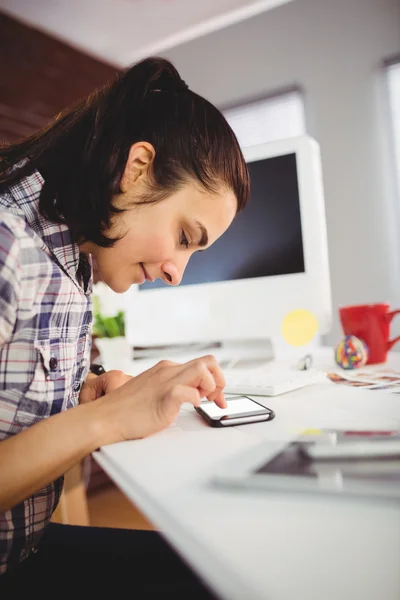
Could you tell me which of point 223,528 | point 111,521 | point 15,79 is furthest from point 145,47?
point 223,528

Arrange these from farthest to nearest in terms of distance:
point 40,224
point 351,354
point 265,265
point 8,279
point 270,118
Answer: point 270,118
point 265,265
point 351,354
point 40,224
point 8,279

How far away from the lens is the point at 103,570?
59cm

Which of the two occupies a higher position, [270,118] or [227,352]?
[270,118]

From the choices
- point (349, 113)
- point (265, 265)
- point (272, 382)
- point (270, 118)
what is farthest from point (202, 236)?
point (270, 118)

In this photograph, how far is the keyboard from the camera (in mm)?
711

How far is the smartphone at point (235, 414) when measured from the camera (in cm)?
55

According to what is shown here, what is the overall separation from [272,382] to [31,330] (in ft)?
1.20

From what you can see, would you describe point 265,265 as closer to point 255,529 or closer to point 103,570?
point 103,570

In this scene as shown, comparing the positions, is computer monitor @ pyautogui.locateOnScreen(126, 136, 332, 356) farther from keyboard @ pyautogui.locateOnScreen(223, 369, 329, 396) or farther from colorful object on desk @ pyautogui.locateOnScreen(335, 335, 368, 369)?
keyboard @ pyautogui.locateOnScreen(223, 369, 329, 396)

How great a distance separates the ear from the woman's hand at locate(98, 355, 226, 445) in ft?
0.95

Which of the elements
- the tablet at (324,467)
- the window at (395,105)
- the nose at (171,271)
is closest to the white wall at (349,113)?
the window at (395,105)

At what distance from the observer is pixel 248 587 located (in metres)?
0.22

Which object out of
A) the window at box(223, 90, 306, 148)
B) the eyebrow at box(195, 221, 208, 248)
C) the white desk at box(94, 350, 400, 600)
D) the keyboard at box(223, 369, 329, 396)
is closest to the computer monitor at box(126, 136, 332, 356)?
the keyboard at box(223, 369, 329, 396)

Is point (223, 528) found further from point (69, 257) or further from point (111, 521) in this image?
point (111, 521)
